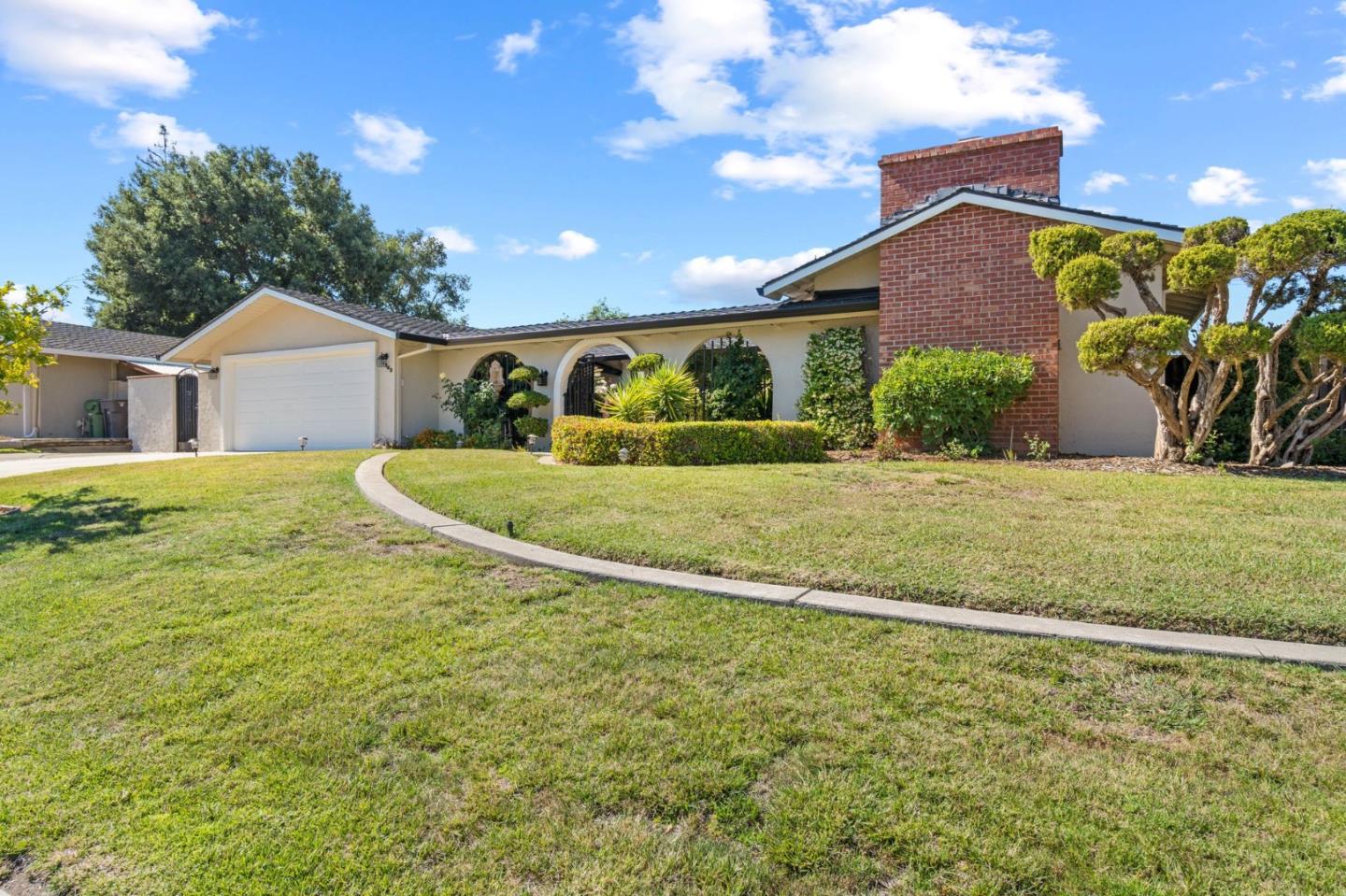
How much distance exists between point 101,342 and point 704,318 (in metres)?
20.6

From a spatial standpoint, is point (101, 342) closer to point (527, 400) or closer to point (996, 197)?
point (527, 400)

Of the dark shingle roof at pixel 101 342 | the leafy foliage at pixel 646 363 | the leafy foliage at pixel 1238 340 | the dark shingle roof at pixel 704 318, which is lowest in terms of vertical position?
the leafy foliage at pixel 1238 340

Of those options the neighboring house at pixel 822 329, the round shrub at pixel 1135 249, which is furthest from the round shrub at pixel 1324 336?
the neighboring house at pixel 822 329

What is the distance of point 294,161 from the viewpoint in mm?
31156

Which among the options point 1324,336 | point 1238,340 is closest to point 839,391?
point 1238,340

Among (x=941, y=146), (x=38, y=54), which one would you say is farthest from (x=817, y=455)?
(x=38, y=54)

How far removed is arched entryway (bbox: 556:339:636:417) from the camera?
14359 mm

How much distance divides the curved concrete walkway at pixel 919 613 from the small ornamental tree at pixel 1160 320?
210 inches

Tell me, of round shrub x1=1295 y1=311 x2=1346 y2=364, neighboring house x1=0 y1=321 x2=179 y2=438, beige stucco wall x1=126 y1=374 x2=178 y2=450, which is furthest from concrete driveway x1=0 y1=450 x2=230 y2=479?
round shrub x1=1295 y1=311 x2=1346 y2=364

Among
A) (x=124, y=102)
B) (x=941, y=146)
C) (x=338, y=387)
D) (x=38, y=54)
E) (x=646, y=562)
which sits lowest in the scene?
(x=646, y=562)

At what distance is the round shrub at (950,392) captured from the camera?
9.49m

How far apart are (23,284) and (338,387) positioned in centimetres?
776

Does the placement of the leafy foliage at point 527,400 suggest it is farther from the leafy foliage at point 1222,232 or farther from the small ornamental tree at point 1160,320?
the leafy foliage at point 1222,232

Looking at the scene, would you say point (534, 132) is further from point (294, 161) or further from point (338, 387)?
point (294, 161)
